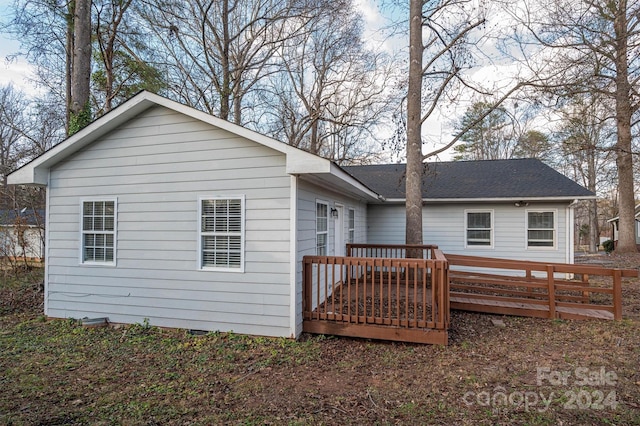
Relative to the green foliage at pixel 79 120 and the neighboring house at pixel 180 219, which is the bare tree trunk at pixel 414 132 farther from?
the green foliage at pixel 79 120

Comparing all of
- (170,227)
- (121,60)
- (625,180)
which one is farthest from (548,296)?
(121,60)

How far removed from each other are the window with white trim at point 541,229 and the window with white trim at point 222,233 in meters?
8.81

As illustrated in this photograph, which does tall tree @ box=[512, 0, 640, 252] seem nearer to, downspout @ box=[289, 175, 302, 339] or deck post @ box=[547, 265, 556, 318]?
deck post @ box=[547, 265, 556, 318]

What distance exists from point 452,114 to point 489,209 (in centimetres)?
350

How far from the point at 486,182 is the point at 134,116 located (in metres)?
10.3

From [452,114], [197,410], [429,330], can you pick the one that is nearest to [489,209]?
[452,114]

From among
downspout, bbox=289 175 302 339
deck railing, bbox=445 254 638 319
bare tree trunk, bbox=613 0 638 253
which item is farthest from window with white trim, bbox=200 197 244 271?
bare tree trunk, bbox=613 0 638 253

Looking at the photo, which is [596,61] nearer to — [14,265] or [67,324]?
[67,324]

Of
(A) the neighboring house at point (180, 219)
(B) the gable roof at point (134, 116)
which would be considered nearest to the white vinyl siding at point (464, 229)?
(A) the neighboring house at point (180, 219)

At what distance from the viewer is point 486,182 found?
432 inches

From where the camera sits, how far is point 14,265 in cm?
1073

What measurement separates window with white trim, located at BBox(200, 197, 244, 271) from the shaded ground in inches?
45.8

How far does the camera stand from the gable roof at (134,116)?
459 centimetres

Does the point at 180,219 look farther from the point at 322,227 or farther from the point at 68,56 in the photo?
the point at 68,56
